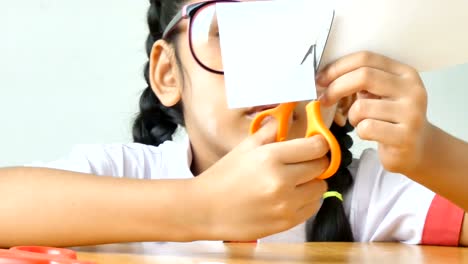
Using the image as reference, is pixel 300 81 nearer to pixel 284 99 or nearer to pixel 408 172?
pixel 284 99

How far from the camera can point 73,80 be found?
4.19ft

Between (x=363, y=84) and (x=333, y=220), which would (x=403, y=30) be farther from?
(x=333, y=220)

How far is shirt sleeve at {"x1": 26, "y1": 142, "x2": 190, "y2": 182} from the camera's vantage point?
829 mm

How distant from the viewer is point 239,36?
0.52 meters

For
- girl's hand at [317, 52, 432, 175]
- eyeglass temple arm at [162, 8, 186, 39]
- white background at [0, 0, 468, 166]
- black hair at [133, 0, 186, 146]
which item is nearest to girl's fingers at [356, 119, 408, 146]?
girl's hand at [317, 52, 432, 175]

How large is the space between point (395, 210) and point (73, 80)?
2.15ft

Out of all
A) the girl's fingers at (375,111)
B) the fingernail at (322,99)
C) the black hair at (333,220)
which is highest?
the fingernail at (322,99)

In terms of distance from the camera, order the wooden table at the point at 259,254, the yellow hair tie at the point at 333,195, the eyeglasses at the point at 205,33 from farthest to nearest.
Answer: the yellow hair tie at the point at 333,195 < the eyeglasses at the point at 205,33 < the wooden table at the point at 259,254

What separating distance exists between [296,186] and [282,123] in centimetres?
5

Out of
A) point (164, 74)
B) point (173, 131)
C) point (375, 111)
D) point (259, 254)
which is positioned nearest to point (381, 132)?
point (375, 111)

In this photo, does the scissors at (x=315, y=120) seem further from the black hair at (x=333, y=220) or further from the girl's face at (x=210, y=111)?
the black hair at (x=333, y=220)

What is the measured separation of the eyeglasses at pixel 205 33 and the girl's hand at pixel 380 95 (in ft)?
0.43

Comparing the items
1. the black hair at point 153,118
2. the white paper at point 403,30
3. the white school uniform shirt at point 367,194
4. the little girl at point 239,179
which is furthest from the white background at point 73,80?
the white paper at point 403,30

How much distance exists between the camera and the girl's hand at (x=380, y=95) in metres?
0.55
